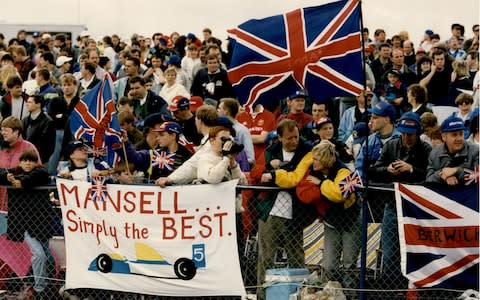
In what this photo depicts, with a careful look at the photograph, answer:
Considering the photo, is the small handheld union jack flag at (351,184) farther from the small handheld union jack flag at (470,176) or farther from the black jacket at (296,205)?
the small handheld union jack flag at (470,176)

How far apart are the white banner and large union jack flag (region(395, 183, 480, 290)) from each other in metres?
1.72

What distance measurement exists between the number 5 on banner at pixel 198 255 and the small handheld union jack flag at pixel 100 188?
1.11 meters

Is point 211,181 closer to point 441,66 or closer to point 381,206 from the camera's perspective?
point 381,206

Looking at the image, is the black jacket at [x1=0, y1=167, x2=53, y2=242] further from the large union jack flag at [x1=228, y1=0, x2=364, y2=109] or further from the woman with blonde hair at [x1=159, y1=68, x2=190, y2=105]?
the woman with blonde hair at [x1=159, y1=68, x2=190, y2=105]

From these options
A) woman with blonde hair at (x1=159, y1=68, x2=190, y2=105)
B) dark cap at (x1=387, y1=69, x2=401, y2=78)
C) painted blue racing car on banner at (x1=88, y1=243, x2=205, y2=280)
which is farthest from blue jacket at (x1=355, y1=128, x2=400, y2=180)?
woman with blonde hair at (x1=159, y1=68, x2=190, y2=105)

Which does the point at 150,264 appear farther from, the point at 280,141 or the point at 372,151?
the point at 372,151

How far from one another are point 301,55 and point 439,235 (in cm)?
247

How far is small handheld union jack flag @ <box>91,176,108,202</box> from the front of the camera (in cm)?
1295

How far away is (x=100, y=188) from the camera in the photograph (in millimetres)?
12969

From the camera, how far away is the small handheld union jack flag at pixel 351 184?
40.0 ft

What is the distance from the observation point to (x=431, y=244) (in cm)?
1210

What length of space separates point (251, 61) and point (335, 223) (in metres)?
2.06

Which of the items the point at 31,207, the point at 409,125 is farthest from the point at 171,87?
the point at 409,125

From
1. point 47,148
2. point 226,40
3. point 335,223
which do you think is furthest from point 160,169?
point 226,40
